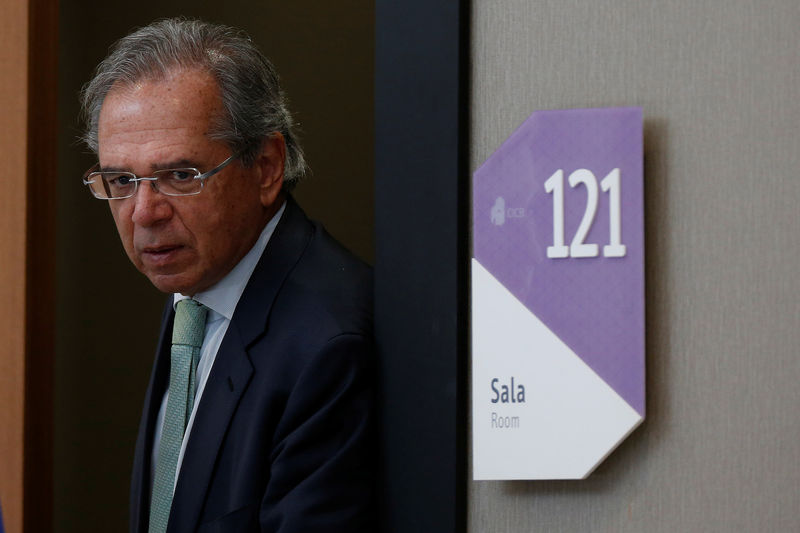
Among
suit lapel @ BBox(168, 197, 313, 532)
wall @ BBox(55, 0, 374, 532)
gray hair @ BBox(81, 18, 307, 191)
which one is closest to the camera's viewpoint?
suit lapel @ BBox(168, 197, 313, 532)

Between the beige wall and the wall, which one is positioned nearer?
the beige wall

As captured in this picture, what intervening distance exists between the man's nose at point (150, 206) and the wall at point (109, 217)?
65.5 inches

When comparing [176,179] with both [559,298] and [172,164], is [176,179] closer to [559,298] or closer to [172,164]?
[172,164]

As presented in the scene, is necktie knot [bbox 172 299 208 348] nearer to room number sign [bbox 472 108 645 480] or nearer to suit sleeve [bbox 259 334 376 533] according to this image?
suit sleeve [bbox 259 334 376 533]

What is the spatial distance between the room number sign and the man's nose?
1.68 ft

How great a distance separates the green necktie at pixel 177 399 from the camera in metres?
1.41

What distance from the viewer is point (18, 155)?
6.55ft

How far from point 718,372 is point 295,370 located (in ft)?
1.76

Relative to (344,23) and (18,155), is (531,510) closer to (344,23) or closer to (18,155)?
(18,155)

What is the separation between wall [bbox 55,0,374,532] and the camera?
2.99m

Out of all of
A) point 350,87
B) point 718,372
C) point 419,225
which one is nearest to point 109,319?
point 350,87

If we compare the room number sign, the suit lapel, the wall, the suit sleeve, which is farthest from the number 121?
Result: the wall

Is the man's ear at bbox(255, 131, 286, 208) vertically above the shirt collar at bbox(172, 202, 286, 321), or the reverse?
the man's ear at bbox(255, 131, 286, 208)

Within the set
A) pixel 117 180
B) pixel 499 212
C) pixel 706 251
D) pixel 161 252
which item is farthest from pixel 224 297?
pixel 706 251
